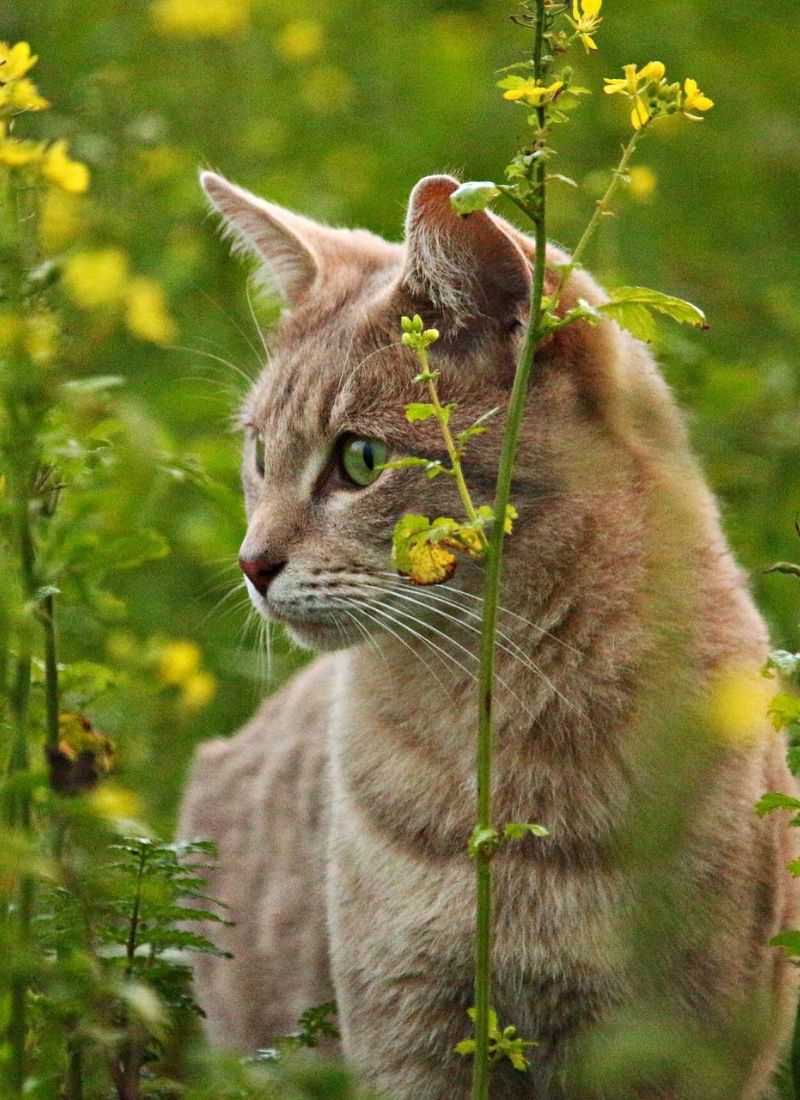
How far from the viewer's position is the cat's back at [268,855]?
321 centimetres

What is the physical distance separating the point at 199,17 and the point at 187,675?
2.46 metres

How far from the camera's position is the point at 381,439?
8.46 ft

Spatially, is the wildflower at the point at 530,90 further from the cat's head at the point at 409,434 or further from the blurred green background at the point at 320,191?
the blurred green background at the point at 320,191

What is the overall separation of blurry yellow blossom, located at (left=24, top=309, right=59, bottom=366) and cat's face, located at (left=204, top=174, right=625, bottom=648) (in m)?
0.73

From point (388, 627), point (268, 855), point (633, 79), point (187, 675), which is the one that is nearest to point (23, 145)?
point (633, 79)

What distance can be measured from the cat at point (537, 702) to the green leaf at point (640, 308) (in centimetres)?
49

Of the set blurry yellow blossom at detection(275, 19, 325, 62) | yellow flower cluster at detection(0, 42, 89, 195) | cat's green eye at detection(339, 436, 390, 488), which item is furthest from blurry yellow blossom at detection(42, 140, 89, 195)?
blurry yellow blossom at detection(275, 19, 325, 62)

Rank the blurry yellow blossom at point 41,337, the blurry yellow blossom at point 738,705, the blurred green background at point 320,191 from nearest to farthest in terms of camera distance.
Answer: the blurry yellow blossom at point 41,337 → the blurry yellow blossom at point 738,705 → the blurred green background at point 320,191

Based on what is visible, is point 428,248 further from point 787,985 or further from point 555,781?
point 787,985

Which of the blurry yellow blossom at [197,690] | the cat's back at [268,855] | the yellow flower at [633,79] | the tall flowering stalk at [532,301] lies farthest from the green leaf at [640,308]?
the blurry yellow blossom at [197,690]

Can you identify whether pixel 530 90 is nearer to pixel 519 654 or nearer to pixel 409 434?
pixel 409 434

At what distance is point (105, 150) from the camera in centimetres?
Answer: 329

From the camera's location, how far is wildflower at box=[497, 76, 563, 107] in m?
1.76

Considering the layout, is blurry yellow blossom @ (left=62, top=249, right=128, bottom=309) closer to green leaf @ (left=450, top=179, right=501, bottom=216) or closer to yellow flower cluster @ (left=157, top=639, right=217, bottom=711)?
green leaf @ (left=450, top=179, right=501, bottom=216)
